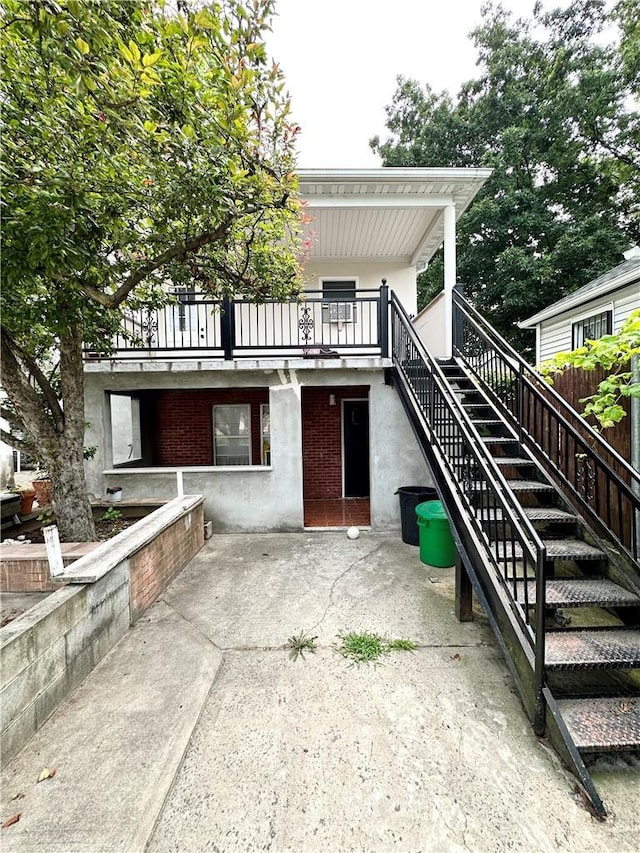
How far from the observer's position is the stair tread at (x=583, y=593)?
2744mm

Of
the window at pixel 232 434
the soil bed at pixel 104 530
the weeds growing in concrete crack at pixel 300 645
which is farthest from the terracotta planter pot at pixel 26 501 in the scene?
the weeds growing in concrete crack at pixel 300 645

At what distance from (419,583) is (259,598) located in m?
1.79

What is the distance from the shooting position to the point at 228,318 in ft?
19.3

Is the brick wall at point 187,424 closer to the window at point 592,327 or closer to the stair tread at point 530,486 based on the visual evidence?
the stair tread at point 530,486

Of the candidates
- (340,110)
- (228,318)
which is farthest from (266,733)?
(340,110)

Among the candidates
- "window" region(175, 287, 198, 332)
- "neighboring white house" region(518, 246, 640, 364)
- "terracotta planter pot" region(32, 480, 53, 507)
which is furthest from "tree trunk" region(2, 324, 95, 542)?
"neighboring white house" region(518, 246, 640, 364)

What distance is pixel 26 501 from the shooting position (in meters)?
5.30

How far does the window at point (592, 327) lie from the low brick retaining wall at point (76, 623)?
7.35 meters

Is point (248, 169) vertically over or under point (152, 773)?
over

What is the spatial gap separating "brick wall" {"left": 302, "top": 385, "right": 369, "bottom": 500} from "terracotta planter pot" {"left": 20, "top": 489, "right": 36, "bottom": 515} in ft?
16.1

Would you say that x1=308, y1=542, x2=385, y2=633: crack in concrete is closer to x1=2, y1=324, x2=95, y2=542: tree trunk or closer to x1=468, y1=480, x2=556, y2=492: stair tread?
x1=468, y1=480, x2=556, y2=492: stair tread

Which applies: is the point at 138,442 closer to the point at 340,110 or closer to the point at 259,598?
the point at 259,598

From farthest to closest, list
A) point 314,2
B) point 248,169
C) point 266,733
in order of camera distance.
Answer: point 314,2 → point 248,169 → point 266,733

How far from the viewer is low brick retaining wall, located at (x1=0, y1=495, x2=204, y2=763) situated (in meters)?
2.17
